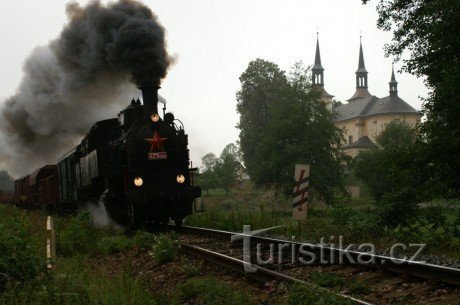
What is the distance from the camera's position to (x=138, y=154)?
1337 cm

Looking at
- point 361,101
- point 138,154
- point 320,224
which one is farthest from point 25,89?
point 361,101

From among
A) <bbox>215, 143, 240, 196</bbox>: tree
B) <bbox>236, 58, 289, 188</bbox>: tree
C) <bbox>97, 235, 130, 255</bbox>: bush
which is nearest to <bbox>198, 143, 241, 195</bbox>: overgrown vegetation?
<bbox>215, 143, 240, 196</bbox>: tree

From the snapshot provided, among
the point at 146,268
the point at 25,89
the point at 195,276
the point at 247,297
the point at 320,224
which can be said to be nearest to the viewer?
the point at 247,297

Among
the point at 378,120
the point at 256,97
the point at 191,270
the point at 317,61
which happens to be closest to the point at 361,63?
the point at 317,61

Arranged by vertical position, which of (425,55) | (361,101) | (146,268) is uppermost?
(361,101)

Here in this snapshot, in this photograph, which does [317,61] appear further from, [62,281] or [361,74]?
[62,281]

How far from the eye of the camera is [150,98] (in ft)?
45.8

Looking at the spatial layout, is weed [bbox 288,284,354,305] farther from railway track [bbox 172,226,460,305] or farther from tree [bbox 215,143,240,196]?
tree [bbox 215,143,240,196]

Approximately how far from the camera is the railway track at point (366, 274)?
542cm

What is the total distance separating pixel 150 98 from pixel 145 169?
1858 mm

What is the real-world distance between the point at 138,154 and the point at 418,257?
7.63 metres

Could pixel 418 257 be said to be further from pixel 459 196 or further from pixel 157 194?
pixel 157 194

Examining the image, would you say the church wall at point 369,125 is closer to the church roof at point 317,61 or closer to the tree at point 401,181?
the church roof at point 317,61

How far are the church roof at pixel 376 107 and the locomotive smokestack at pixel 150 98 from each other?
92808mm
